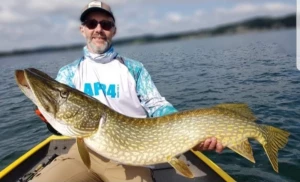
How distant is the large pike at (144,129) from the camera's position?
261 centimetres

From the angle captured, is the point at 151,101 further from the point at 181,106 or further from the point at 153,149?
the point at 181,106

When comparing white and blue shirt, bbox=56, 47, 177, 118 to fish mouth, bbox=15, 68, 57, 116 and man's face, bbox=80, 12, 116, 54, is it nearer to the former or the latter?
man's face, bbox=80, 12, 116, 54

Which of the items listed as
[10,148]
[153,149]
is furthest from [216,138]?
[10,148]

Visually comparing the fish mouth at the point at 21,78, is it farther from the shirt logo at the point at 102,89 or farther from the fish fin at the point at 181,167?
A: the fish fin at the point at 181,167

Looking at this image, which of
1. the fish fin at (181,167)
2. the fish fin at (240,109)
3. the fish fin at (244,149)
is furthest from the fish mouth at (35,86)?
the fish fin at (244,149)

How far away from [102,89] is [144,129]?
3.18 feet

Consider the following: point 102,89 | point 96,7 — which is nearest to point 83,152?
point 102,89

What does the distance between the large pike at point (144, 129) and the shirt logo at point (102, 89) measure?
79 cm

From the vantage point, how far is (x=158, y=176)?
3951mm

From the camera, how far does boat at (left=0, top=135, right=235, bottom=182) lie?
3809 mm

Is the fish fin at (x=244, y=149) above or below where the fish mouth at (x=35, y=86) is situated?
below

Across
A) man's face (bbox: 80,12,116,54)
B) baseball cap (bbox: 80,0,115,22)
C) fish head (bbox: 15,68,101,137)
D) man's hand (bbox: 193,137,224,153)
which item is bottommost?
man's hand (bbox: 193,137,224,153)

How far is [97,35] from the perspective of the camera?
3.65 metres

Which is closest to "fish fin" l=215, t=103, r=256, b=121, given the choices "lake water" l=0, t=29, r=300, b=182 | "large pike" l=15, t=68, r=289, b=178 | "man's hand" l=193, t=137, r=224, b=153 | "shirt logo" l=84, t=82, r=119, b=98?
"large pike" l=15, t=68, r=289, b=178
